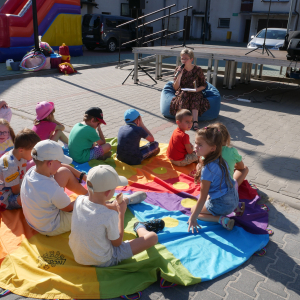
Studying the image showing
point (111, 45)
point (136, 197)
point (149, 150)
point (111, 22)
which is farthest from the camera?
point (111, 45)

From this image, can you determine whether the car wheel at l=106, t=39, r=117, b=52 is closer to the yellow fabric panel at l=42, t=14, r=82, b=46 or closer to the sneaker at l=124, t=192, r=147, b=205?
the yellow fabric panel at l=42, t=14, r=82, b=46

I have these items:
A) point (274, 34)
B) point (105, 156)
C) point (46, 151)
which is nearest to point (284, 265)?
point (46, 151)

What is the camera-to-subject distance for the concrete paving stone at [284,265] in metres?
2.84

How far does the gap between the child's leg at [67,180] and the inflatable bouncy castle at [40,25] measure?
1176 cm

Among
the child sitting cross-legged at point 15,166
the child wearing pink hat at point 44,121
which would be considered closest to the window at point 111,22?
the child wearing pink hat at point 44,121

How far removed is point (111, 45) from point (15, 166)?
16762 millimetres

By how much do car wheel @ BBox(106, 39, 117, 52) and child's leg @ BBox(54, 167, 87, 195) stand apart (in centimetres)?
1649

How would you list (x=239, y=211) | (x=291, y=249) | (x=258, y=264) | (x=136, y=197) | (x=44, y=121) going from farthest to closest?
(x=44, y=121) < (x=136, y=197) < (x=239, y=211) < (x=291, y=249) < (x=258, y=264)

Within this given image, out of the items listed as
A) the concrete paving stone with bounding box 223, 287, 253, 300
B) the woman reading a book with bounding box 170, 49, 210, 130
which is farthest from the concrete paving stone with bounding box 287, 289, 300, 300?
the woman reading a book with bounding box 170, 49, 210, 130

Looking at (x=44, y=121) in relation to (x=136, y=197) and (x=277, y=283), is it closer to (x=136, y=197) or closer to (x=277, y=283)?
(x=136, y=197)

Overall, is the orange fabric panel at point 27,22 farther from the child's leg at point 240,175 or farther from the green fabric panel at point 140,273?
the green fabric panel at point 140,273

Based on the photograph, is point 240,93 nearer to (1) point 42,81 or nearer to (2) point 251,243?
(1) point 42,81

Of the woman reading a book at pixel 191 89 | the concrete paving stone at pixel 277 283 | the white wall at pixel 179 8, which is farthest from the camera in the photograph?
the white wall at pixel 179 8

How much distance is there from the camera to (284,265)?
2914mm
